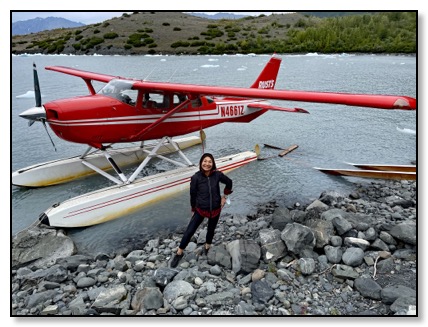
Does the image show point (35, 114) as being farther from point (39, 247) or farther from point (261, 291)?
point (261, 291)

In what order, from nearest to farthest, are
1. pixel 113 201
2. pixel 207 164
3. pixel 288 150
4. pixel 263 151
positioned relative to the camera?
pixel 207 164 < pixel 113 201 < pixel 288 150 < pixel 263 151

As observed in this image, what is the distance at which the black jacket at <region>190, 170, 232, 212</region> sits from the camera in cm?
406

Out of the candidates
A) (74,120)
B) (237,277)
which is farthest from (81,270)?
(74,120)

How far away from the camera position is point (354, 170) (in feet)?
26.3

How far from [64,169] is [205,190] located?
15.1 ft

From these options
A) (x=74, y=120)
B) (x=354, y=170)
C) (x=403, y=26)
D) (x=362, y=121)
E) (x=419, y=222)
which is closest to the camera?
(x=419, y=222)

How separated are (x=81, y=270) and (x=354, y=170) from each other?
21.5 feet

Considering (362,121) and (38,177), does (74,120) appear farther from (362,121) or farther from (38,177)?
(362,121)

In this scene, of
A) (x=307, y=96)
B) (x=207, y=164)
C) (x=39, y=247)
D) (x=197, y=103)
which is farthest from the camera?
(x=197, y=103)

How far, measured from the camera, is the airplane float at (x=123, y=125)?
536 centimetres

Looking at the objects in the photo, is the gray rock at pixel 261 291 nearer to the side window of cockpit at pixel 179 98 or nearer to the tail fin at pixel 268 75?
the side window of cockpit at pixel 179 98

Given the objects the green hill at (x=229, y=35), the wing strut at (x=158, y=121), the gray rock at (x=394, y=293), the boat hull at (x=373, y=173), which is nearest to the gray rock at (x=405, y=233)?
the gray rock at (x=394, y=293)

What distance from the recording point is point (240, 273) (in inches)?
158

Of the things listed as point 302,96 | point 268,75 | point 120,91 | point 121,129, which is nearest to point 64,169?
point 121,129
